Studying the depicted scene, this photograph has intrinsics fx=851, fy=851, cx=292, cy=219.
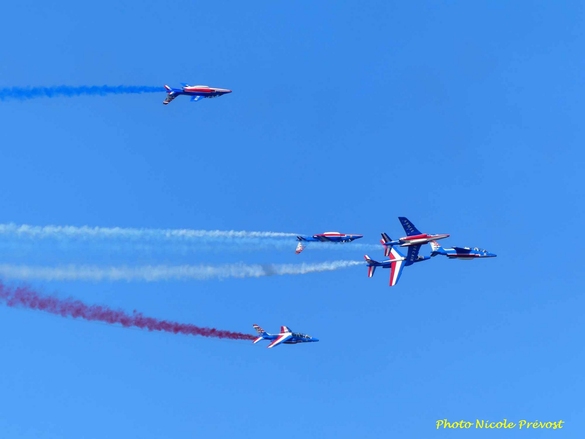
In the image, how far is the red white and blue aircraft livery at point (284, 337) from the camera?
117 m

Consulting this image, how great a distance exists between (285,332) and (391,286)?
2146 centimetres

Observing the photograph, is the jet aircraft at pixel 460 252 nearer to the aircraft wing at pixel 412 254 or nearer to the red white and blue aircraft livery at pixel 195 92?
the aircraft wing at pixel 412 254

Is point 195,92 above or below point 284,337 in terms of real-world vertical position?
above

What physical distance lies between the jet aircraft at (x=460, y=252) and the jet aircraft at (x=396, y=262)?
1.64 metres

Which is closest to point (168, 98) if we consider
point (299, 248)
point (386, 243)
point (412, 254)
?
point (299, 248)

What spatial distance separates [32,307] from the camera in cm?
7494

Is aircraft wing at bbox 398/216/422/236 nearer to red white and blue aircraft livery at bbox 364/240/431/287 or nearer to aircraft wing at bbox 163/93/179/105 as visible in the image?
red white and blue aircraft livery at bbox 364/240/431/287

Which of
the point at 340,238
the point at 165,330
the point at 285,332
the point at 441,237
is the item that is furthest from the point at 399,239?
the point at 165,330

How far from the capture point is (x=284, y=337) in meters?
118

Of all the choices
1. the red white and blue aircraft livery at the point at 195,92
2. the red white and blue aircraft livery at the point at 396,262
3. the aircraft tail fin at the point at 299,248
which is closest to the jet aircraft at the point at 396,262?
the red white and blue aircraft livery at the point at 396,262

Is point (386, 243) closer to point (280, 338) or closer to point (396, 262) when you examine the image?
point (396, 262)

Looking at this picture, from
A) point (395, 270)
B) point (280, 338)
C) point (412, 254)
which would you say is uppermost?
point (412, 254)

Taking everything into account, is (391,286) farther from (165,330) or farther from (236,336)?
(165,330)

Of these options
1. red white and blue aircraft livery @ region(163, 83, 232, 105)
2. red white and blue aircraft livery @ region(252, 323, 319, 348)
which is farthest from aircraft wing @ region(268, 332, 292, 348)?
red white and blue aircraft livery @ region(163, 83, 232, 105)
